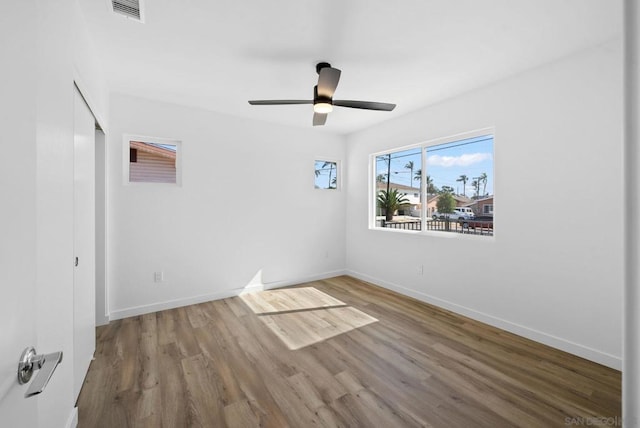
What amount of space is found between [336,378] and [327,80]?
7.90ft

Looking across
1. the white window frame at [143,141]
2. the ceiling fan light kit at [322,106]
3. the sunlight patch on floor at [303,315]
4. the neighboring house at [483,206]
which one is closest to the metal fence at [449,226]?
the neighboring house at [483,206]

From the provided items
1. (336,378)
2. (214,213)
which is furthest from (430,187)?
(214,213)

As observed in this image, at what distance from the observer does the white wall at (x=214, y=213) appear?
10.6ft

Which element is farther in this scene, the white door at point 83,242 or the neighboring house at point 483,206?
the neighboring house at point 483,206

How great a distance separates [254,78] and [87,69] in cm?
138

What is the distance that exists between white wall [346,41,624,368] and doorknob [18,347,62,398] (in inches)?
133

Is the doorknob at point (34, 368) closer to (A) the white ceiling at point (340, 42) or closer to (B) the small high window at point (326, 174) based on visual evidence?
(A) the white ceiling at point (340, 42)

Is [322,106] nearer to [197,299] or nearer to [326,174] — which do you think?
[326,174]

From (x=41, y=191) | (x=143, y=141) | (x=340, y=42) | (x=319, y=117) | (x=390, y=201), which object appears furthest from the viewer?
(x=390, y=201)

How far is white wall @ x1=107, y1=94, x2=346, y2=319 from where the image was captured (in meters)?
3.24

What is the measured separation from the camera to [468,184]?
3.37m

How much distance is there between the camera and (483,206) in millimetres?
3195

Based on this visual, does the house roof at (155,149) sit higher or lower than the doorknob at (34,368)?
higher

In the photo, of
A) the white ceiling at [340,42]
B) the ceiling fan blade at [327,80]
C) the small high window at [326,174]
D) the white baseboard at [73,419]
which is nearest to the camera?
the white baseboard at [73,419]
